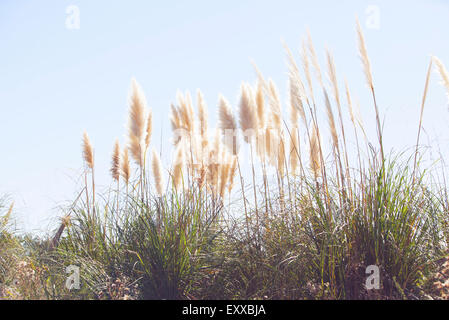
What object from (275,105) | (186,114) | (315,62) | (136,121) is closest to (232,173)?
(186,114)

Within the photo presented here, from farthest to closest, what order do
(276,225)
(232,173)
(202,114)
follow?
(232,173), (202,114), (276,225)

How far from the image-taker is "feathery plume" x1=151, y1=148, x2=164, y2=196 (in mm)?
4391

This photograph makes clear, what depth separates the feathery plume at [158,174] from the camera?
439cm

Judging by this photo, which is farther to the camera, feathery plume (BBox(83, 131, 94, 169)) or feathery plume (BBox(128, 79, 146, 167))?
feathery plume (BBox(83, 131, 94, 169))

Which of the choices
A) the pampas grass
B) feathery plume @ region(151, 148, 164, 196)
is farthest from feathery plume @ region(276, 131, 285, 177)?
feathery plume @ region(151, 148, 164, 196)

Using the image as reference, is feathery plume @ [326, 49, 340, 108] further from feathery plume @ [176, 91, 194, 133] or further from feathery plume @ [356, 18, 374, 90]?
feathery plume @ [176, 91, 194, 133]

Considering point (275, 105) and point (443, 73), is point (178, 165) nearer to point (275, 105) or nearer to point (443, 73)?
point (275, 105)

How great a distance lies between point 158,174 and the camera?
14.6 ft

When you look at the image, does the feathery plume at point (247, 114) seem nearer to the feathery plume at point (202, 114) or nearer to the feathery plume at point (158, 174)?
the feathery plume at point (202, 114)

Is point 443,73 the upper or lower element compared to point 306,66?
lower

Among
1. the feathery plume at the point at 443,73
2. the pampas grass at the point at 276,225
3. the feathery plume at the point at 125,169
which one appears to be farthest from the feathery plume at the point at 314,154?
the feathery plume at the point at 125,169
